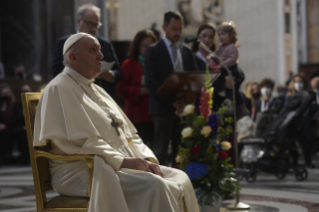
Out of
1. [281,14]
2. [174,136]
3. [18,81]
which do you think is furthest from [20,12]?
[174,136]

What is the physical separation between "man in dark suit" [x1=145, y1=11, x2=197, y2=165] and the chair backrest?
7.34 ft

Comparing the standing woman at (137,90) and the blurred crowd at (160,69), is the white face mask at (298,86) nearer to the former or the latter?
the blurred crowd at (160,69)

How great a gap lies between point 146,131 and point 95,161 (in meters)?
3.10

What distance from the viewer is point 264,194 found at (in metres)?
6.60

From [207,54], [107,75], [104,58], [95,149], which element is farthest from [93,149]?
[207,54]

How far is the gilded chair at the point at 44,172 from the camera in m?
3.45

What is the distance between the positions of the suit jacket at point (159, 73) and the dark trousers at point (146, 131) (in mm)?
578

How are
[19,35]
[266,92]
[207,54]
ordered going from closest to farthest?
[207,54]
[266,92]
[19,35]

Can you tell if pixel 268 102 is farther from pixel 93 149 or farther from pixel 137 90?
pixel 93 149

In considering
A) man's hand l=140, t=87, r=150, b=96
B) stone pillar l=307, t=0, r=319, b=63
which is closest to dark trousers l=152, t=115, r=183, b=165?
man's hand l=140, t=87, r=150, b=96

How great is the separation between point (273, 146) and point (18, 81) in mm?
6117

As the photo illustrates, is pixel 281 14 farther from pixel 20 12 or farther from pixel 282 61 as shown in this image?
pixel 20 12

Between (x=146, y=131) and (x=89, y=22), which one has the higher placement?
(x=89, y=22)

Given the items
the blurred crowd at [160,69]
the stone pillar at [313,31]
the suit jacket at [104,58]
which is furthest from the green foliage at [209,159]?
the stone pillar at [313,31]
